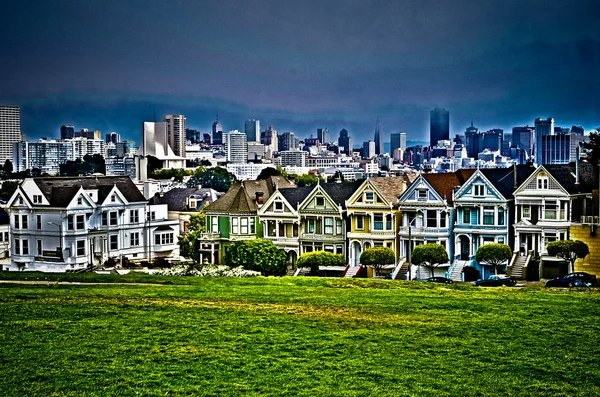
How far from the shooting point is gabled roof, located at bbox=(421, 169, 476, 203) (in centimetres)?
4959

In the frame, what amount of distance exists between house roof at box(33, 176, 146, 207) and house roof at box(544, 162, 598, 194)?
2809cm

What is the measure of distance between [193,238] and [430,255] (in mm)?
18264

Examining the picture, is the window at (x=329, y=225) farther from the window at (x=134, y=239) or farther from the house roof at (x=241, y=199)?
the window at (x=134, y=239)

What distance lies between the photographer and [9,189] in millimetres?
120812

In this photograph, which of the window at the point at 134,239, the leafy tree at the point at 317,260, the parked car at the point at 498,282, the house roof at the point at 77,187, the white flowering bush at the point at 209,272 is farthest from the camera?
the window at the point at 134,239

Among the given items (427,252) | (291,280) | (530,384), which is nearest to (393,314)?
(530,384)

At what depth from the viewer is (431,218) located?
49000mm

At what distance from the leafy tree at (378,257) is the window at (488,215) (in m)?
5.43

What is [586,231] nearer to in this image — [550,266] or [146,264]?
[550,266]

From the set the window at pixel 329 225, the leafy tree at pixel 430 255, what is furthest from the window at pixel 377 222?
the leafy tree at pixel 430 255

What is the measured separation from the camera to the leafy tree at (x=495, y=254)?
147ft

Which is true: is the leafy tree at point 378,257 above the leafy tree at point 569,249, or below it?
below

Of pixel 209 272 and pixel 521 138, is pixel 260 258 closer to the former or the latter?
pixel 209 272

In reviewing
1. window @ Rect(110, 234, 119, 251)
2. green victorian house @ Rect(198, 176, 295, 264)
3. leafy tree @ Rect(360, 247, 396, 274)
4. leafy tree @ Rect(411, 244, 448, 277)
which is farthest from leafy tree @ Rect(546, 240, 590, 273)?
window @ Rect(110, 234, 119, 251)
